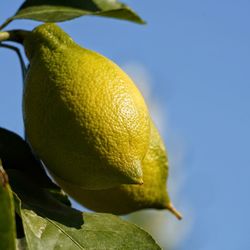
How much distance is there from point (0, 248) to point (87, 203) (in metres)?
0.55

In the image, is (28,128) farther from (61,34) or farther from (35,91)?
(61,34)

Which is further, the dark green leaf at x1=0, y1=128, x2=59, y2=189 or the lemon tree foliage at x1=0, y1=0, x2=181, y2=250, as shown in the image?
the dark green leaf at x1=0, y1=128, x2=59, y2=189

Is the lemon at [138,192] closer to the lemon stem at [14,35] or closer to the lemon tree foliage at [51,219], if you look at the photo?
the lemon tree foliage at [51,219]

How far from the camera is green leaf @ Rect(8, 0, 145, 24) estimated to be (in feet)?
5.16

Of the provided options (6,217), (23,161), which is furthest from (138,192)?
(6,217)

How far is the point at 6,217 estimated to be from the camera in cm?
124

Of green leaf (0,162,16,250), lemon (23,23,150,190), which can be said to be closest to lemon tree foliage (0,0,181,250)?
lemon (23,23,150,190)

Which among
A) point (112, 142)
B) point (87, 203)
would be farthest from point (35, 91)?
point (87, 203)

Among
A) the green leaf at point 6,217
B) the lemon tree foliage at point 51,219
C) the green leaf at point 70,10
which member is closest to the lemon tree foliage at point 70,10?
the green leaf at point 70,10

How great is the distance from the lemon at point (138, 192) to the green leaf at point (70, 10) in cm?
33

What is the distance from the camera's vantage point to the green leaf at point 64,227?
1482mm

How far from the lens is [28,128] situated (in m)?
1.56

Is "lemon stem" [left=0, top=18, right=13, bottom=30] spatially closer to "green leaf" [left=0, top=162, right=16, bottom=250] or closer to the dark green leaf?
the dark green leaf

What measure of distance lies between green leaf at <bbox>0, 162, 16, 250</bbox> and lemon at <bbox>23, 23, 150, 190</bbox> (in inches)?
10.6
